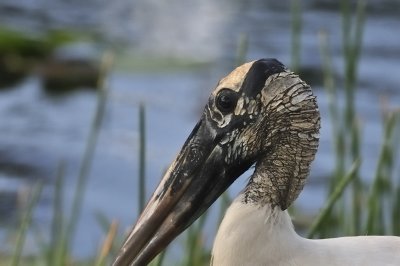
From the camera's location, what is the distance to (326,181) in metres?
6.89

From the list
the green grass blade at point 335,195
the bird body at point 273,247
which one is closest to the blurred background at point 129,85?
the green grass blade at point 335,195

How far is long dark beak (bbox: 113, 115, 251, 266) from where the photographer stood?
2.30 m

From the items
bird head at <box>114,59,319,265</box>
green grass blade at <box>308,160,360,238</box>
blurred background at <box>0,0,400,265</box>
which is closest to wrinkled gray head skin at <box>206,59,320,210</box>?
bird head at <box>114,59,319,265</box>

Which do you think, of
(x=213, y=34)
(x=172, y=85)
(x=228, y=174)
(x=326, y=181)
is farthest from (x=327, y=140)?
(x=228, y=174)

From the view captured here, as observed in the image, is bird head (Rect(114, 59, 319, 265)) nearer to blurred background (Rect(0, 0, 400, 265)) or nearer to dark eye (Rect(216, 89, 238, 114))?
dark eye (Rect(216, 89, 238, 114))

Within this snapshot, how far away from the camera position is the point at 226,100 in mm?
2275

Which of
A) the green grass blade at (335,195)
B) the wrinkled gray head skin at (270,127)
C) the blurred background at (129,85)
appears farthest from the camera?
the blurred background at (129,85)

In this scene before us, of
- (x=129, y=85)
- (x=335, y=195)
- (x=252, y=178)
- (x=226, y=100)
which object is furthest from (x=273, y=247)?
(x=129, y=85)

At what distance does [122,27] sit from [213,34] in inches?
34.0

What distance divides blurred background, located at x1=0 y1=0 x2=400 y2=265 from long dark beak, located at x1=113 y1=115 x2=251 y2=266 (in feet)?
5.66

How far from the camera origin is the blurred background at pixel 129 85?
256 inches

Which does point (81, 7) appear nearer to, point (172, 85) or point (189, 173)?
point (172, 85)

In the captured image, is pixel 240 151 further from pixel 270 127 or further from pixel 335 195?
pixel 335 195

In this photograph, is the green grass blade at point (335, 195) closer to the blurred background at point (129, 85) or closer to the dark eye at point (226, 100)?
the dark eye at point (226, 100)
